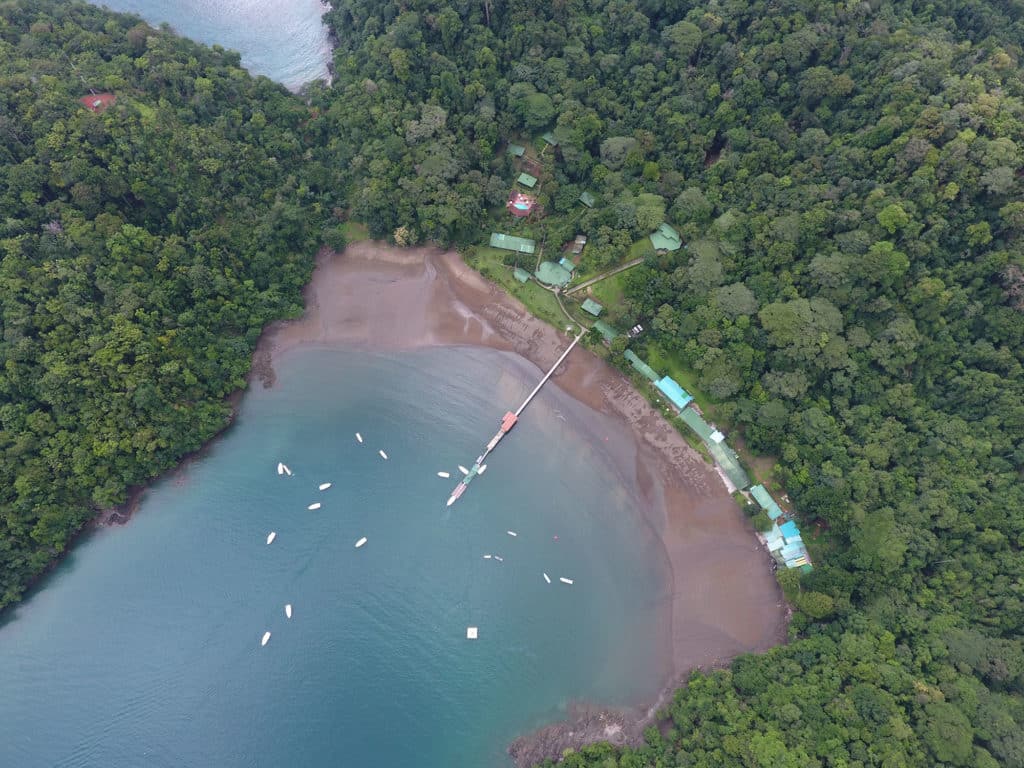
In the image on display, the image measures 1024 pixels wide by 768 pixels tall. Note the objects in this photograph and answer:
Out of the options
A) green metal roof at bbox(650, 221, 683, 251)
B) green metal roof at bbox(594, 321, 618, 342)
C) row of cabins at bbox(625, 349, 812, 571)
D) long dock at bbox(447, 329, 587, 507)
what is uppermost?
green metal roof at bbox(650, 221, 683, 251)

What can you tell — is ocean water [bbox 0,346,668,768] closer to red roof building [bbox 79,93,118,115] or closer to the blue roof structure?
the blue roof structure

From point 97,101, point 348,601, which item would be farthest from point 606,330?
point 97,101

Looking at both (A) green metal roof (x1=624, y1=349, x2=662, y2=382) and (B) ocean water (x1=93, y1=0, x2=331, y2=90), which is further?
(B) ocean water (x1=93, y1=0, x2=331, y2=90)

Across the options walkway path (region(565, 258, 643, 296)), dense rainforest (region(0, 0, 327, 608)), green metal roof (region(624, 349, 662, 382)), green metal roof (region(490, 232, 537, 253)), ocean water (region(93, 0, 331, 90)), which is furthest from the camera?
ocean water (region(93, 0, 331, 90))

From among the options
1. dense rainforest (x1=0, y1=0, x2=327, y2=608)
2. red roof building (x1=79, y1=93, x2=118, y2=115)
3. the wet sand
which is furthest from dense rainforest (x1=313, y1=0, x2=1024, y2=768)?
red roof building (x1=79, y1=93, x2=118, y2=115)

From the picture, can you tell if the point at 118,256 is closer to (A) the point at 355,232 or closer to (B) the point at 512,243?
(A) the point at 355,232

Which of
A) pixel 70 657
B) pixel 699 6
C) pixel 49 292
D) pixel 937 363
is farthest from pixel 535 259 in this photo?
pixel 70 657
